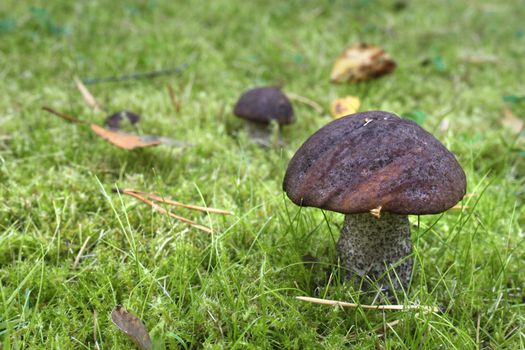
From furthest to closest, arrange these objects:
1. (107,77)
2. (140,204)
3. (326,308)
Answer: (107,77)
(140,204)
(326,308)

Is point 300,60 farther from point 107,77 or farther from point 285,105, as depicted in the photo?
point 107,77

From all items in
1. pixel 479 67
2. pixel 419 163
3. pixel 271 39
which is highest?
pixel 419 163

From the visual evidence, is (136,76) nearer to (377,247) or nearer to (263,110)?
(263,110)

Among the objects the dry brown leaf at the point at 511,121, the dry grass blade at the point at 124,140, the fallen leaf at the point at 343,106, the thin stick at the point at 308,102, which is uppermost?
the dry grass blade at the point at 124,140

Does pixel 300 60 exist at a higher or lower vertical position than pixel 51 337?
lower

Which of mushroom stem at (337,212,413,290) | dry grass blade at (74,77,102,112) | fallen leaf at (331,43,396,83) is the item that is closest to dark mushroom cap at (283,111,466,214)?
mushroom stem at (337,212,413,290)

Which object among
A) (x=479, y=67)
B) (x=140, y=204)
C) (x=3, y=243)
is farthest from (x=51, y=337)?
(x=479, y=67)

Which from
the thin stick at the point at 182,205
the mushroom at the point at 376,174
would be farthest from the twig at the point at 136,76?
the mushroom at the point at 376,174

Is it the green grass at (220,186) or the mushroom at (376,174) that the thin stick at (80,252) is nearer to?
the green grass at (220,186)
